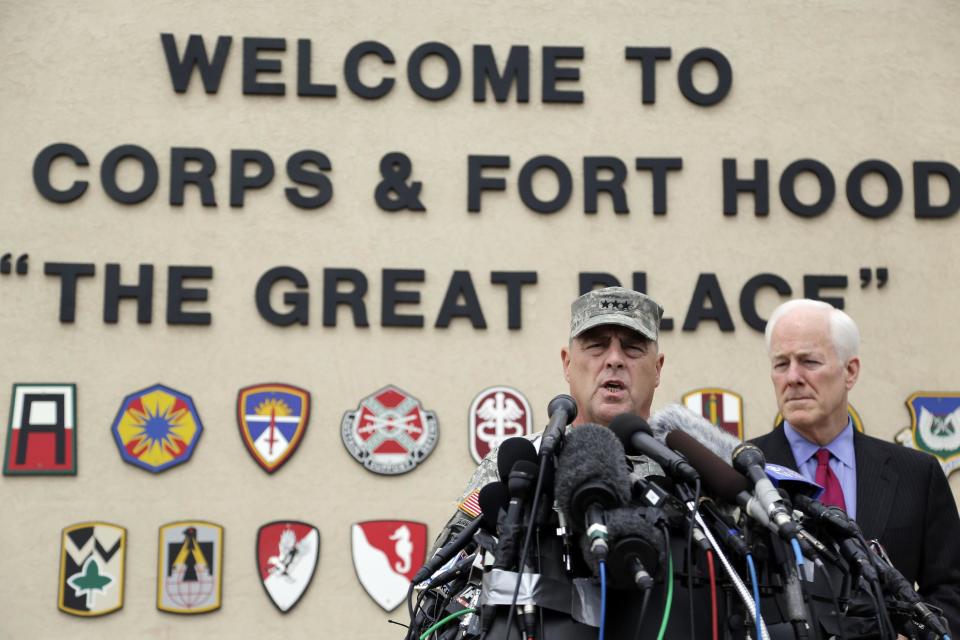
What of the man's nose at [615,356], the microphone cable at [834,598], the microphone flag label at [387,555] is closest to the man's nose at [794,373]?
the man's nose at [615,356]

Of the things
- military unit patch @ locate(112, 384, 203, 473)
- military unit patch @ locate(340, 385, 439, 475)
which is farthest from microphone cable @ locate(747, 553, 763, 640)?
military unit patch @ locate(112, 384, 203, 473)

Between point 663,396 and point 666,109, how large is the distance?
183 cm

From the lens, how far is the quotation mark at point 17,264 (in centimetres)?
709

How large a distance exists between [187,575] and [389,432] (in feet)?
4.56

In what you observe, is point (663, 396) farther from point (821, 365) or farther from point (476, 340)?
point (821, 365)

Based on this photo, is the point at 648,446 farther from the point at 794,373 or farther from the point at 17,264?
the point at 17,264

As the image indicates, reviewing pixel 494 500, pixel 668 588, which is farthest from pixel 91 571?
pixel 668 588

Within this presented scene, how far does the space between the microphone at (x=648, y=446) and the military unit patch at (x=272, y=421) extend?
4.92m

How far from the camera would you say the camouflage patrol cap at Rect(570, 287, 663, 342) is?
295cm

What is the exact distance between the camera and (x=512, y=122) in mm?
7438

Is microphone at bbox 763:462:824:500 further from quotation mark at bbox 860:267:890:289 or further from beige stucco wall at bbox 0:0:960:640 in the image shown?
quotation mark at bbox 860:267:890:289

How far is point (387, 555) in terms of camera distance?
6793 millimetres

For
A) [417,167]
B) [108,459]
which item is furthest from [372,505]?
[417,167]

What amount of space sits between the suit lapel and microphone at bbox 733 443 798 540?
4.30 ft
